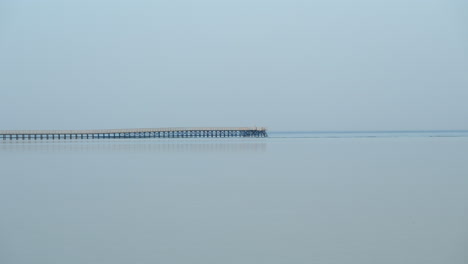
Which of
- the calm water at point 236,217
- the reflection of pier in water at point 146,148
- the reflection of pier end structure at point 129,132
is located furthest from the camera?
the reflection of pier end structure at point 129,132

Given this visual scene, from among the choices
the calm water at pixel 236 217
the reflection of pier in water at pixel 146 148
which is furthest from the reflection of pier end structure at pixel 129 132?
the calm water at pixel 236 217

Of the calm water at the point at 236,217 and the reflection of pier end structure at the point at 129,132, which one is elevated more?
the calm water at the point at 236,217

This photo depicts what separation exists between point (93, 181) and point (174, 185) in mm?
1869

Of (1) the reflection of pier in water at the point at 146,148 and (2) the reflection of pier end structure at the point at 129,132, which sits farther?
(2) the reflection of pier end structure at the point at 129,132

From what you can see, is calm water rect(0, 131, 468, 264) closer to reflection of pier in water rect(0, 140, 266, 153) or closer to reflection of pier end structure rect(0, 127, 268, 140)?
reflection of pier in water rect(0, 140, 266, 153)

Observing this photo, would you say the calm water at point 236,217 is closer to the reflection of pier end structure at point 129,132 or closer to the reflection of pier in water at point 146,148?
the reflection of pier in water at point 146,148

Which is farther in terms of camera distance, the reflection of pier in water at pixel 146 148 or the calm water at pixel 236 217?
the reflection of pier in water at pixel 146 148

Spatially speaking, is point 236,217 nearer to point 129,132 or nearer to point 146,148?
point 146,148

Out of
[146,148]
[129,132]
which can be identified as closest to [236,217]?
[146,148]

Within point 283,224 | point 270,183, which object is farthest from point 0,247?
point 270,183

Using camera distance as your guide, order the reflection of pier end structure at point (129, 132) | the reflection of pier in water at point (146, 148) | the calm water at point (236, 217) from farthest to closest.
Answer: the reflection of pier end structure at point (129, 132), the reflection of pier in water at point (146, 148), the calm water at point (236, 217)

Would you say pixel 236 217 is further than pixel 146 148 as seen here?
No

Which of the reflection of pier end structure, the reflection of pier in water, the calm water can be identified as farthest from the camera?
the reflection of pier end structure

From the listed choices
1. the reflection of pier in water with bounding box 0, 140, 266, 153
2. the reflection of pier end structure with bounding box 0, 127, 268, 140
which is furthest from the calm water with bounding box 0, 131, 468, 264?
the reflection of pier end structure with bounding box 0, 127, 268, 140
